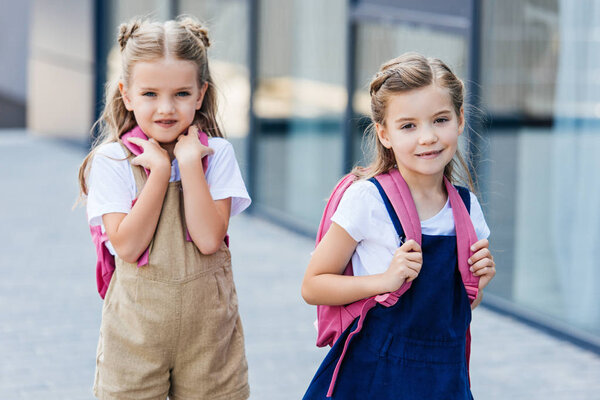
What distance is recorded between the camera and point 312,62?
8.42 metres

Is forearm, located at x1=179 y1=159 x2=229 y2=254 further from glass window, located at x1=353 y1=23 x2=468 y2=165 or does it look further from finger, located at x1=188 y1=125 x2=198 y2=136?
glass window, located at x1=353 y1=23 x2=468 y2=165

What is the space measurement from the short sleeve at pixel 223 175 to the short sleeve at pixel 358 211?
35 centimetres

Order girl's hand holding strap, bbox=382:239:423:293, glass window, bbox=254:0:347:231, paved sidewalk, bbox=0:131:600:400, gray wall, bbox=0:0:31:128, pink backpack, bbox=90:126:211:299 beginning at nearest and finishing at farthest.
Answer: girl's hand holding strap, bbox=382:239:423:293 → pink backpack, bbox=90:126:211:299 → paved sidewalk, bbox=0:131:600:400 → glass window, bbox=254:0:347:231 → gray wall, bbox=0:0:31:128

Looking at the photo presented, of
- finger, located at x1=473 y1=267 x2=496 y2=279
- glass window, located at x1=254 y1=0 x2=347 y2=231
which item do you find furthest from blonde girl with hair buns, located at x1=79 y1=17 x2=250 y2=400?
glass window, located at x1=254 y1=0 x2=347 y2=231

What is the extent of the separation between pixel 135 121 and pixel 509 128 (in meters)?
3.45

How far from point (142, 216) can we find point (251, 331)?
3115 mm

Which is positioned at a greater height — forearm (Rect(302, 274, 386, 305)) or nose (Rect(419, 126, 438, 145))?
nose (Rect(419, 126, 438, 145))

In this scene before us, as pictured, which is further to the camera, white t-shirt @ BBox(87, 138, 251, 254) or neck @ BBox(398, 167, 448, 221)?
white t-shirt @ BBox(87, 138, 251, 254)

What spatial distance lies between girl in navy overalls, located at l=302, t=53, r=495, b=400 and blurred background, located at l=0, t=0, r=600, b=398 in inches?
30.3

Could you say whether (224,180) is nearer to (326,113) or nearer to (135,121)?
(135,121)

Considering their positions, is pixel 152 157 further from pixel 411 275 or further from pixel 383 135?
pixel 411 275

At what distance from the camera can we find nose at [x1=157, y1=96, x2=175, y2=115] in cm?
262

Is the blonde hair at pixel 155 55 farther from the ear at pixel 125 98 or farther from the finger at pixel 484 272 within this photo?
the finger at pixel 484 272

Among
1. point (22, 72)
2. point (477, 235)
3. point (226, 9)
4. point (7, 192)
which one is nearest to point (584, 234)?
point (477, 235)
